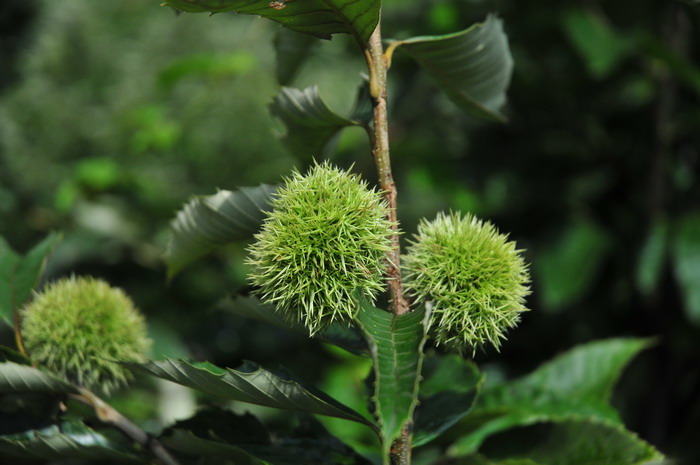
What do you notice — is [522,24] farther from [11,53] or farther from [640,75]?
[11,53]

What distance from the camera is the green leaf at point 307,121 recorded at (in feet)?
3.16

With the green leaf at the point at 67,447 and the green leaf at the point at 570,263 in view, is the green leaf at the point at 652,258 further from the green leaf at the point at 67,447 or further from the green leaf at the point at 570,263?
the green leaf at the point at 67,447

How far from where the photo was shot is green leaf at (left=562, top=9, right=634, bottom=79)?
2.00 metres

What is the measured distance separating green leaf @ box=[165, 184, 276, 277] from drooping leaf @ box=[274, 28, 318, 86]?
0.40m

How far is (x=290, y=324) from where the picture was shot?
90 centimetres

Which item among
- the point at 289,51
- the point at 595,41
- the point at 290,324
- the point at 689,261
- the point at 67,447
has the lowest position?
the point at 67,447

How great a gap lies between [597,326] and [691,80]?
86 cm

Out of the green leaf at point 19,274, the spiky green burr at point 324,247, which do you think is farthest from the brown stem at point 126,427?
the spiky green burr at point 324,247

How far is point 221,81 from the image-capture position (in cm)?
309

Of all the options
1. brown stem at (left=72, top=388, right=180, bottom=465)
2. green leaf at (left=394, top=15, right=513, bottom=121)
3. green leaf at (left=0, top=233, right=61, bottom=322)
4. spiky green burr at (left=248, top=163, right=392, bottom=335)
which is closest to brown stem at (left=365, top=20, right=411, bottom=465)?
spiky green burr at (left=248, top=163, right=392, bottom=335)

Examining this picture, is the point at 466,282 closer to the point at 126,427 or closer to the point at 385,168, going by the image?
the point at 385,168

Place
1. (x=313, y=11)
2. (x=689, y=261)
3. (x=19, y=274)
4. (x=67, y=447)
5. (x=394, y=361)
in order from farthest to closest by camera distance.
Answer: (x=689, y=261) → (x=19, y=274) → (x=67, y=447) → (x=313, y=11) → (x=394, y=361)

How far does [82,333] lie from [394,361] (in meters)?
0.63

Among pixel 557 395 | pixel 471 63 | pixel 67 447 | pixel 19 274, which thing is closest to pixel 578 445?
pixel 557 395
